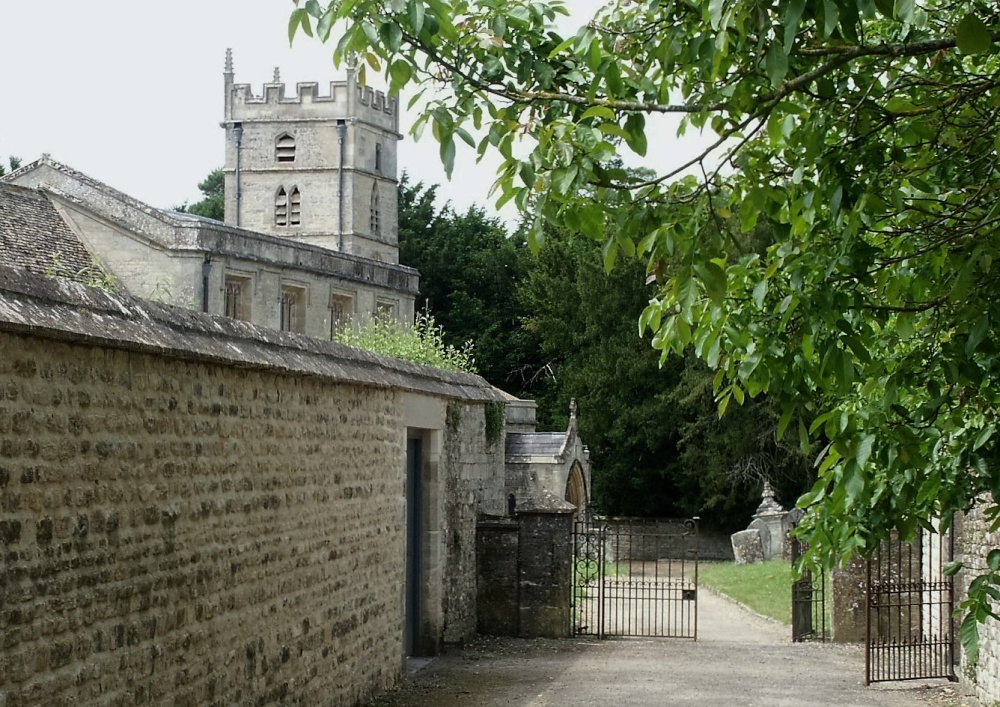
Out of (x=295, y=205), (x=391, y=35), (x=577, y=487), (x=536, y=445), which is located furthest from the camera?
(x=295, y=205)

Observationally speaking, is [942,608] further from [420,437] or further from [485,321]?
[485,321]

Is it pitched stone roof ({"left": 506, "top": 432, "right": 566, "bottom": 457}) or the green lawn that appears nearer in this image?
the green lawn

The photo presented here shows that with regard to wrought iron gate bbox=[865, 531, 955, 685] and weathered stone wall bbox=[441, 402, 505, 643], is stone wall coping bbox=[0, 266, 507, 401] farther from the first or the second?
wrought iron gate bbox=[865, 531, 955, 685]

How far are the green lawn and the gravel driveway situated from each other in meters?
4.35

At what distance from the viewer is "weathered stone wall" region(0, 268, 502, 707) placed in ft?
20.1

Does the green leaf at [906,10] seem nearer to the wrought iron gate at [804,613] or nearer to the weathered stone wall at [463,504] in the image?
the weathered stone wall at [463,504]

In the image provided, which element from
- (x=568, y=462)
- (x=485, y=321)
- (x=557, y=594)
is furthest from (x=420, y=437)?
(x=485, y=321)

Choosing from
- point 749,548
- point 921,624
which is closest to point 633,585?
point 749,548

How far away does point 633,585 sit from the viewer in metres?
26.2

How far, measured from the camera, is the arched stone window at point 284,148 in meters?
58.9

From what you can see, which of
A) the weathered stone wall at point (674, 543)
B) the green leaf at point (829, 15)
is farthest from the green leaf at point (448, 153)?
the weathered stone wall at point (674, 543)

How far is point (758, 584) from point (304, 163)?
37.3 metres

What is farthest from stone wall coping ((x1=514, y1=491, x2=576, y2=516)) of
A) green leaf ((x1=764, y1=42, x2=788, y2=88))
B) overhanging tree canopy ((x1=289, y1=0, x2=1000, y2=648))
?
green leaf ((x1=764, y1=42, x2=788, y2=88))

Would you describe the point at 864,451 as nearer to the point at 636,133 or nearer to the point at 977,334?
the point at 977,334
